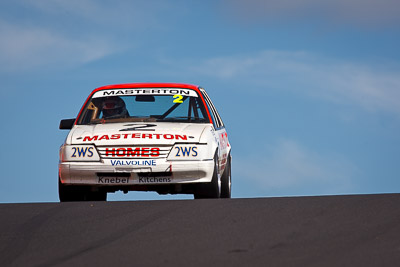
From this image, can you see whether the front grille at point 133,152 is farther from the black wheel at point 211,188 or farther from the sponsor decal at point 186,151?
the black wheel at point 211,188

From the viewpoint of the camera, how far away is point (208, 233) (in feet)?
23.9

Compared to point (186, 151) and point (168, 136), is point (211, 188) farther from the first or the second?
point (168, 136)

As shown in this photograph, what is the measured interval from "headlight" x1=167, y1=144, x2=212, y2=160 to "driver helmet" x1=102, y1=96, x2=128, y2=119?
1.63 m

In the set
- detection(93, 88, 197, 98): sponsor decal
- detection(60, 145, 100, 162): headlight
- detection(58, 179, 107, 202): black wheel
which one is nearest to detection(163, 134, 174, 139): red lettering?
detection(60, 145, 100, 162): headlight

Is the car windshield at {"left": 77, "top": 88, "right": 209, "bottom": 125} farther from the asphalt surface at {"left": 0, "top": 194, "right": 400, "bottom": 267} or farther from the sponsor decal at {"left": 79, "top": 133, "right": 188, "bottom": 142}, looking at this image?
the asphalt surface at {"left": 0, "top": 194, "right": 400, "bottom": 267}

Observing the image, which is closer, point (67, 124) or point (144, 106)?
point (67, 124)

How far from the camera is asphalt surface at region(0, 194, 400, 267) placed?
20.4 feet

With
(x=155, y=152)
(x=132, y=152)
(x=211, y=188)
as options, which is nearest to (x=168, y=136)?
(x=155, y=152)

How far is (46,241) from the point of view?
23.7 ft

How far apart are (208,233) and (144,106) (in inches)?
223

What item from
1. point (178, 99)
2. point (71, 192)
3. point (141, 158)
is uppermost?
point (178, 99)

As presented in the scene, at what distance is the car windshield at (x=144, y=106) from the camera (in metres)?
12.6

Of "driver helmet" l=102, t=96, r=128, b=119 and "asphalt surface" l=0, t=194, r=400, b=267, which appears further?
"driver helmet" l=102, t=96, r=128, b=119

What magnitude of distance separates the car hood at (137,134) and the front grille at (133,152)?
0.17ft
